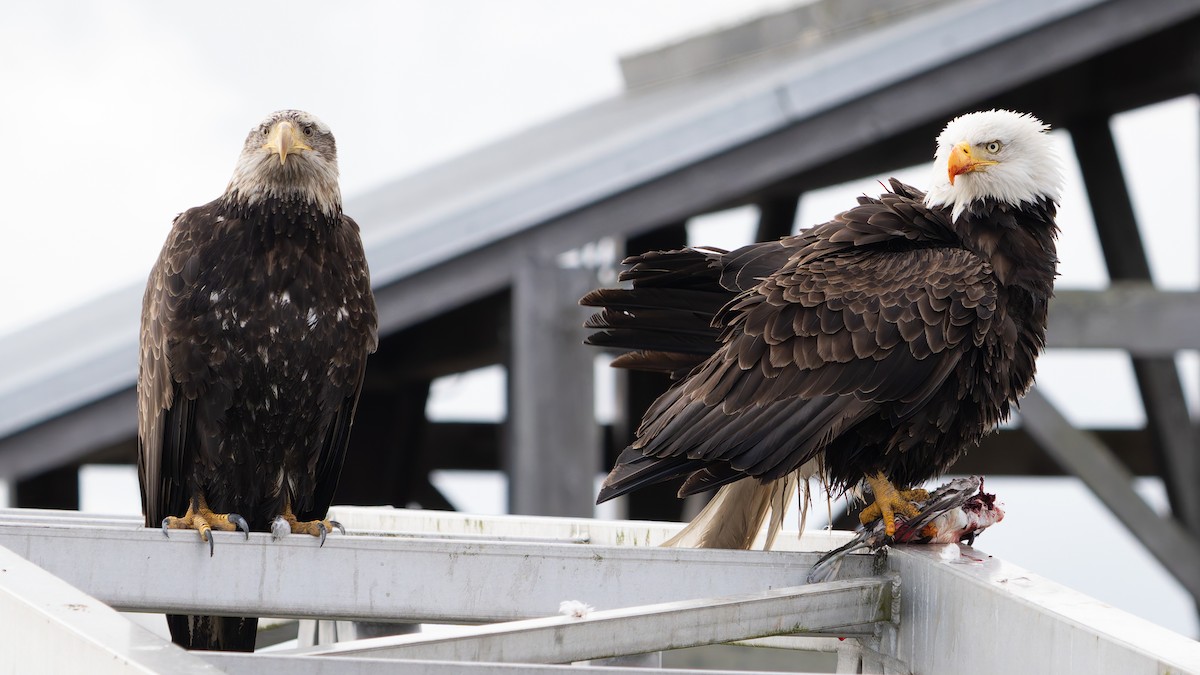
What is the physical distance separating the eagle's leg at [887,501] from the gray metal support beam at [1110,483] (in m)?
3.22

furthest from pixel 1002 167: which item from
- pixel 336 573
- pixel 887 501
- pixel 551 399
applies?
pixel 551 399

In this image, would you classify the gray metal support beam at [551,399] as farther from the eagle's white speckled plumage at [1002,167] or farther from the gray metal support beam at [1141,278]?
the gray metal support beam at [1141,278]

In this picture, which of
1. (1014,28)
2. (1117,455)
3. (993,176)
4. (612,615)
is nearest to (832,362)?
(993,176)

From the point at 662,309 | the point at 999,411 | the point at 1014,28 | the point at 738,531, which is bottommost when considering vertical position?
the point at 738,531

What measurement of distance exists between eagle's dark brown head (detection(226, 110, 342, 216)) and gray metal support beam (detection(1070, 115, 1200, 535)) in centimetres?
602

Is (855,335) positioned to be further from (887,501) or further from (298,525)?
(298,525)

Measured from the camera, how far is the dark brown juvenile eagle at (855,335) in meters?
3.44

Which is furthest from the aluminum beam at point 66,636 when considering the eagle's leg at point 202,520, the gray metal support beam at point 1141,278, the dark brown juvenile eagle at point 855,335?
the gray metal support beam at point 1141,278

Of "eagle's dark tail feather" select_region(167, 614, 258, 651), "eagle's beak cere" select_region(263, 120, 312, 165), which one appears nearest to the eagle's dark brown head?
"eagle's beak cere" select_region(263, 120, 312, 165)

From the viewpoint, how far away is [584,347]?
622cm

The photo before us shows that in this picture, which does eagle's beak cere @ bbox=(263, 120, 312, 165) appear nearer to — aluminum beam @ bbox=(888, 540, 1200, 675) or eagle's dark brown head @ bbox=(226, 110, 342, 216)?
eagle's dark brown head @ bbox=(226, 110, 342, 216)

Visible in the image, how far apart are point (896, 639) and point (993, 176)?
1.64 meters

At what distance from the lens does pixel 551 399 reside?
6.21 m

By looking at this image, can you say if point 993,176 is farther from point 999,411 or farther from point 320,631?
point 320,631
